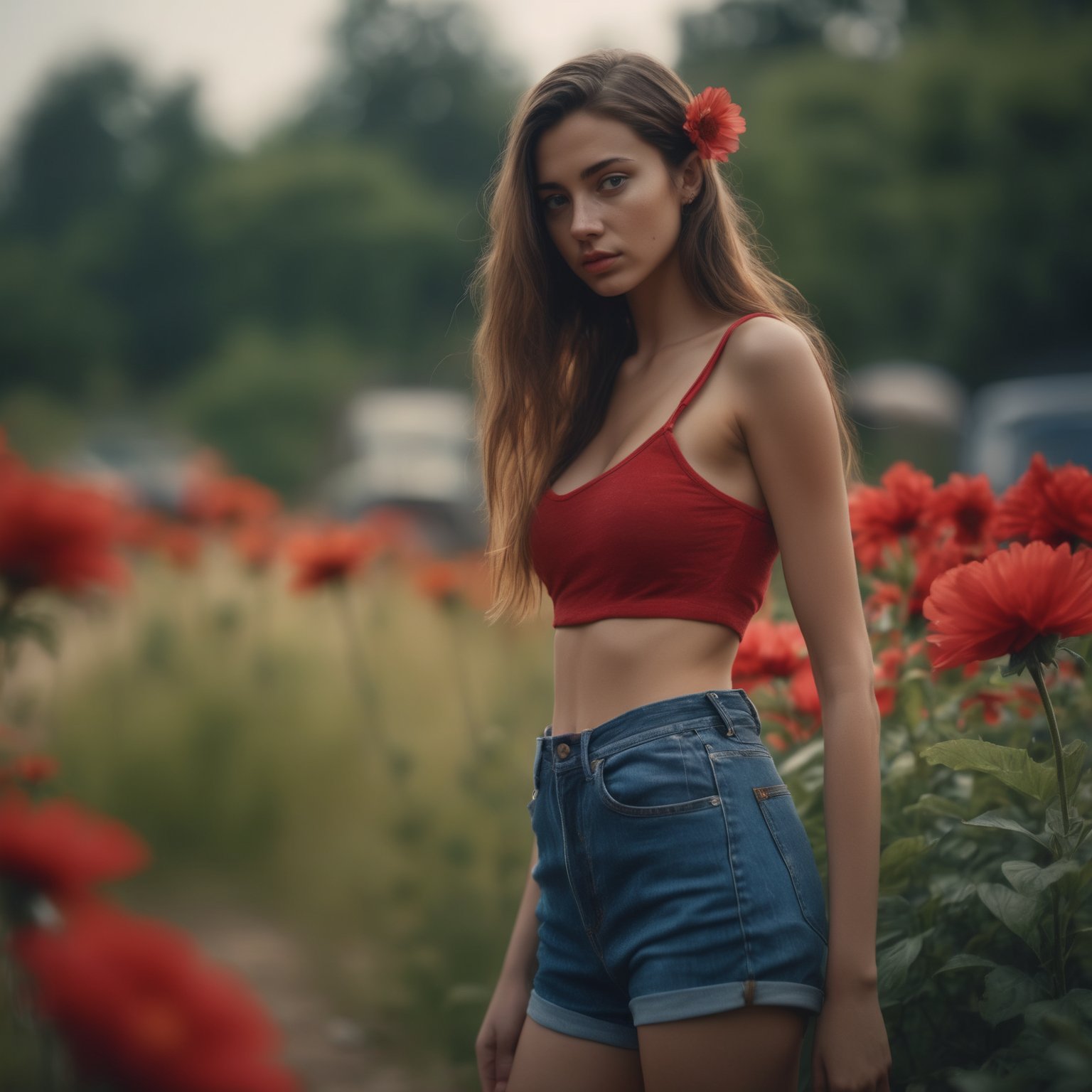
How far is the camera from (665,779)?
1.48 meters

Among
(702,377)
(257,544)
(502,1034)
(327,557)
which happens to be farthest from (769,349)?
(257,544)

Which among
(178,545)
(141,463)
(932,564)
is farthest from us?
(141,463)

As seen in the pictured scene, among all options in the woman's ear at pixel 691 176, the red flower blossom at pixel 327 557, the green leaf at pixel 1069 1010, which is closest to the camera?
the green leaf at pixel 1069 1010

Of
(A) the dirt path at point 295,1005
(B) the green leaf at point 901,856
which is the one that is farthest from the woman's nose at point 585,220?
(A) the dirt path at point 295,1005

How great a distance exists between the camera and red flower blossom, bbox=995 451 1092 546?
1.76m

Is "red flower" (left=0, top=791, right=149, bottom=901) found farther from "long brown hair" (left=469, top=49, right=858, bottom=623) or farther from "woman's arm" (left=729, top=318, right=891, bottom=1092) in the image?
"long brown hair" (left=469, top=49, right=858, bottom=623)

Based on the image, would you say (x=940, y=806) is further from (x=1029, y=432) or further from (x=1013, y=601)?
(x=1029, y=432)

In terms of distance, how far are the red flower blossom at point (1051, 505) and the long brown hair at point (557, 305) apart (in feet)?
0.81

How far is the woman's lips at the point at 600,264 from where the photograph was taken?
1.75 m

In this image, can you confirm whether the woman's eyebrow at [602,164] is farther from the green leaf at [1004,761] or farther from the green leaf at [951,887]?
the green leaf at [951,887]

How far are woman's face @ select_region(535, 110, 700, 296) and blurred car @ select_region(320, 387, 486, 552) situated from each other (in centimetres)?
849

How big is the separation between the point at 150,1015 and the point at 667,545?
974 mm

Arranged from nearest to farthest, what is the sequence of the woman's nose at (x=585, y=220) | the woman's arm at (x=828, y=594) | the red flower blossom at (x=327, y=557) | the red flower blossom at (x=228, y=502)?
1. the woman's arm at (x=828, y=594)
2. the woman's nose at (x=585, y=220)
3. the red flower blossom at (x=327, y=557)
4. the red flower blossom at (x=228, y=502)

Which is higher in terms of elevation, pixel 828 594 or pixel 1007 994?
pixel 828 594
